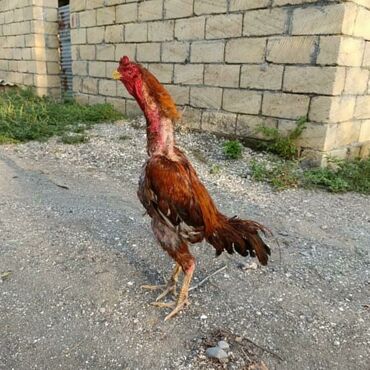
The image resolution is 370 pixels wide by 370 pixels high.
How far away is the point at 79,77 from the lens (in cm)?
992

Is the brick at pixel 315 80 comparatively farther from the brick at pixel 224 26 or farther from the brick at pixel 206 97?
the brick at pixel 206 97

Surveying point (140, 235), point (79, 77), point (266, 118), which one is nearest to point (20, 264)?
point (140, 235)

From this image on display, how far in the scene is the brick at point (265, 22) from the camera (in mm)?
5543

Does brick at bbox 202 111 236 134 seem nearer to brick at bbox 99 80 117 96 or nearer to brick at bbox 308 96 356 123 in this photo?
brick at bbox 308 96 356 123

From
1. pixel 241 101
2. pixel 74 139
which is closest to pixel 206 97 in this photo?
pixel 241 101

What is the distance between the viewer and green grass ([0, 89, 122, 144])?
24.0ft

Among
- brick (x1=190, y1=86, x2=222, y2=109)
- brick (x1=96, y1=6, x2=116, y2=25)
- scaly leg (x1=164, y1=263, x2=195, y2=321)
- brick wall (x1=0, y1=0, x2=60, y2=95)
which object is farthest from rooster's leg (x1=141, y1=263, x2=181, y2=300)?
brick wall (x1=0, y1=0, x2=60, y2=95)

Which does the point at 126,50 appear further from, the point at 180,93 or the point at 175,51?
the point at 180,93

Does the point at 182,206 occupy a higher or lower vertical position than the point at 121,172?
higher

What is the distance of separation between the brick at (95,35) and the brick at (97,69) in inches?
20.5

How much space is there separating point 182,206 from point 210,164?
367cm

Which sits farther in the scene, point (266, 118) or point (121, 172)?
point (266, 118)

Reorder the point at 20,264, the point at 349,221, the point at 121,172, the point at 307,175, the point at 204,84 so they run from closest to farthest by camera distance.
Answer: the point at 20,264
the point at 349,221
the point at 307,175
the point at 121,172
the point at 204,84

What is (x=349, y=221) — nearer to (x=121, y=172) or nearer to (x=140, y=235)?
(x=140, y=235)
